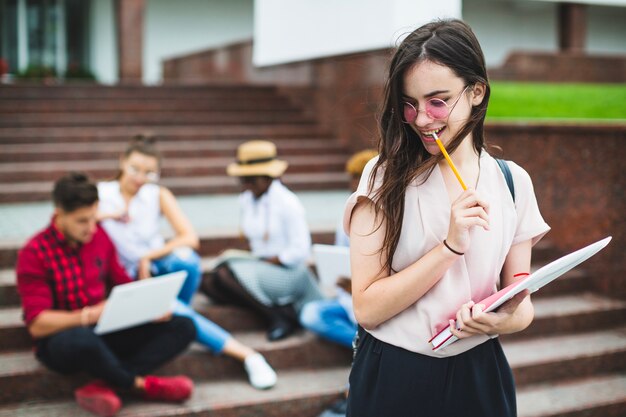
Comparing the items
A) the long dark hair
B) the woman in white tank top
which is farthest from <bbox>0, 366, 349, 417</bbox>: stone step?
the long dark hair

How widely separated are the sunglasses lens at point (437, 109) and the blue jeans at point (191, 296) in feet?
9.65

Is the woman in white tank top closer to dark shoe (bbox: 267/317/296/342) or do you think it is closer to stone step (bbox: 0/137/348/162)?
dark shoe (bbox: 267/317/296/342)

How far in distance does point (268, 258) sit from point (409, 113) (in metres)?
3.26

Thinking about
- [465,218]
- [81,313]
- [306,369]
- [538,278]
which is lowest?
[306,369]

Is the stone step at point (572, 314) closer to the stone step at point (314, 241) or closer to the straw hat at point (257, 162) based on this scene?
the stone step at point (314, 241)

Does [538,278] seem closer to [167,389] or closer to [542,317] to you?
[167,389]

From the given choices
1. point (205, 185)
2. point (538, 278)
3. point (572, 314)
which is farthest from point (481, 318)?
point (205, 185)

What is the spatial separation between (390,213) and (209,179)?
712 centimetres

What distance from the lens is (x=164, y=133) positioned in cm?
992

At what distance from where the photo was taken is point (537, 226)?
1.97 m

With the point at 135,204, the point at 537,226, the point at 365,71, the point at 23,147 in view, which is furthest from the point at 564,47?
the point at 537,226

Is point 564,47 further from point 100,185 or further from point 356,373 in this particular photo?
point 356,373

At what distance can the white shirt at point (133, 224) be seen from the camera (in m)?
4.70

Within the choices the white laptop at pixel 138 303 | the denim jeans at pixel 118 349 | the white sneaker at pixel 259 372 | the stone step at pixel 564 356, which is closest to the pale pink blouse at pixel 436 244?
the white laptop at pixel 138 303
